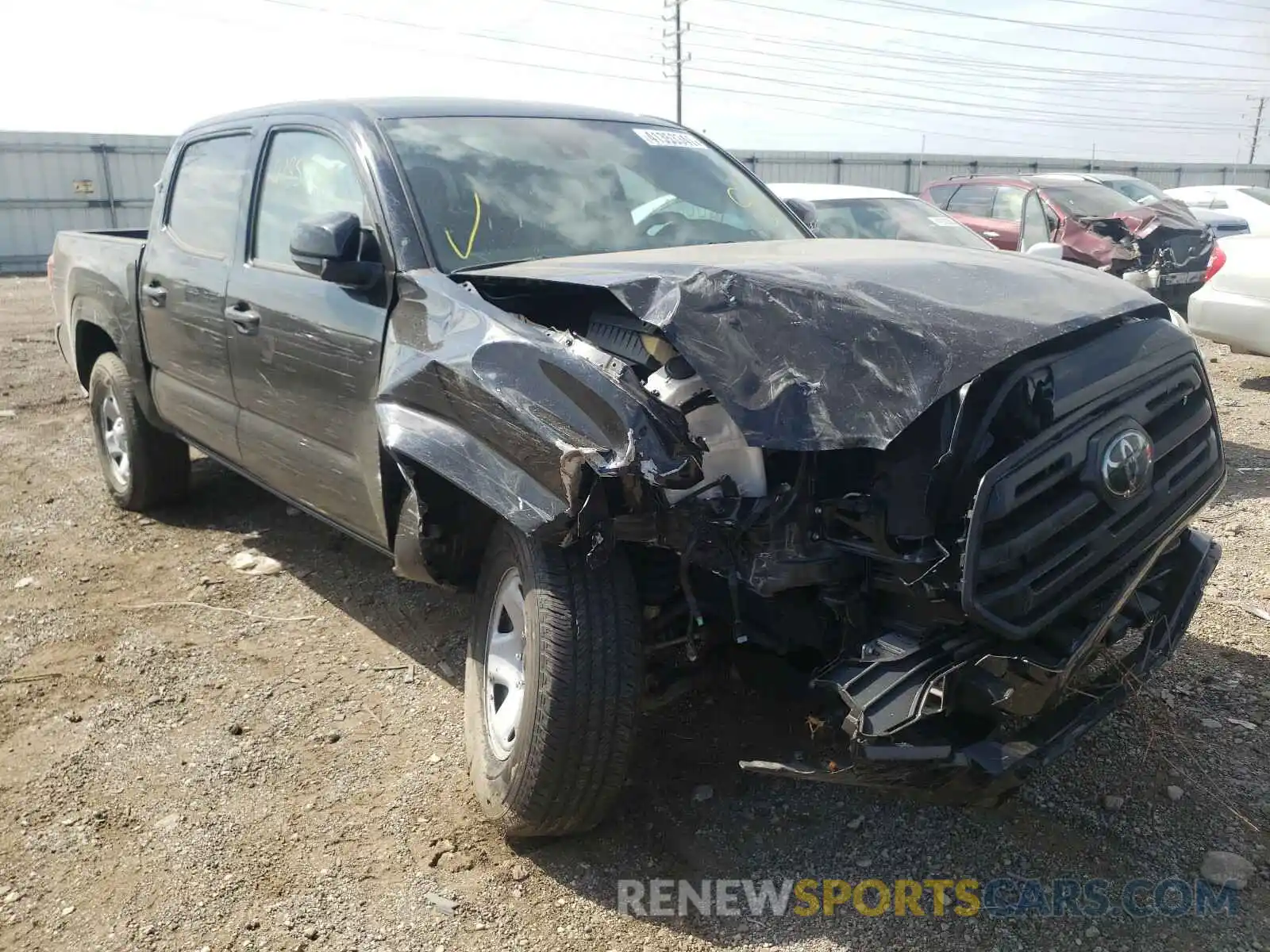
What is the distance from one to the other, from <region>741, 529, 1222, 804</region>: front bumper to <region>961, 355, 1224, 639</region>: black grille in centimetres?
27

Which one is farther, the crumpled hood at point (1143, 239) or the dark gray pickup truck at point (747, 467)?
the crumpled hood at point (1143, 239)

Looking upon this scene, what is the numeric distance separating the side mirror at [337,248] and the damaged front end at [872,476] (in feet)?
2.06

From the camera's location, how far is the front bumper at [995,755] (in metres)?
2.08

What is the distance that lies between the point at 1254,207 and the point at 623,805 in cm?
1392

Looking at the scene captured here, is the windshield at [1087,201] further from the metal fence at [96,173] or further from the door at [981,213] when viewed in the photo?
the metal fence at [96,173]

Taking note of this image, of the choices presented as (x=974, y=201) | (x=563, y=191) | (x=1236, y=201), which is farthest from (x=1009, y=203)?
(x=563, y=191)

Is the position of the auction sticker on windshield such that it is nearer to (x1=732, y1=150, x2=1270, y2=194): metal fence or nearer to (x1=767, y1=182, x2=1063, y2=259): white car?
(x1=767, y1=182, x2=1063, y2=259): white car

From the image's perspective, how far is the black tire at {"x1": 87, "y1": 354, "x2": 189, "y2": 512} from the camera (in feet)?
16.6

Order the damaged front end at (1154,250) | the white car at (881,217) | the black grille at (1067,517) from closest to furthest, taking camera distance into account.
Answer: the black grille at (1067,517)
the white car at (881,217)
the damaged front end at (1154,250)

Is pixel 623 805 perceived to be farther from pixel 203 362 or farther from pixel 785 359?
pixel 203 362

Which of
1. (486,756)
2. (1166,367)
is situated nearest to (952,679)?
(1166,367)

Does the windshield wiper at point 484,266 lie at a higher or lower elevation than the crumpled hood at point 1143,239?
higher

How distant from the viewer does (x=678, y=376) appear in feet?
7.57

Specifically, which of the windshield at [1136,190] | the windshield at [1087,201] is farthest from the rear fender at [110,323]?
the windshield at [1136,190]
